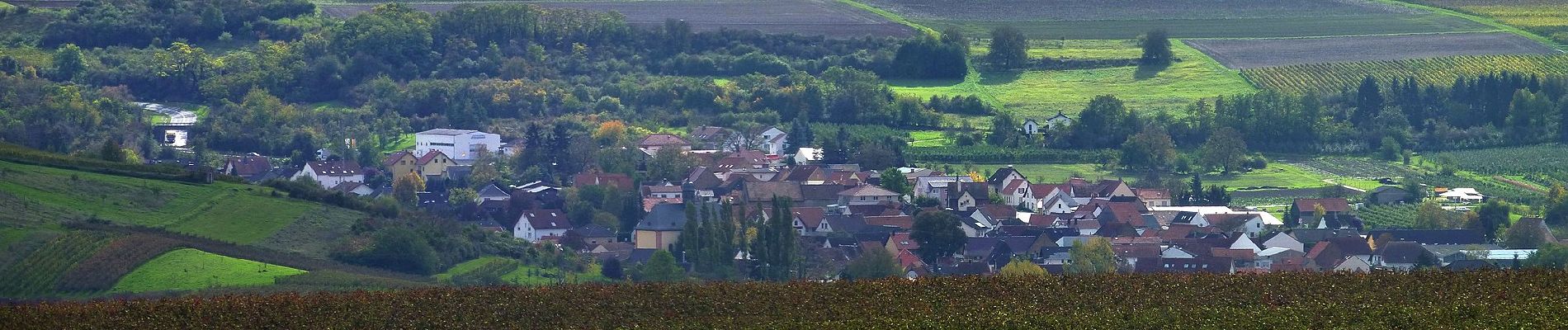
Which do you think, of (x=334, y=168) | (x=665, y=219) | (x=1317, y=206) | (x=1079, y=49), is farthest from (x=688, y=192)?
(x=1079, y=49)

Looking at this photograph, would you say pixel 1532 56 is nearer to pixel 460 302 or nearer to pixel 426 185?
pixel 426 185

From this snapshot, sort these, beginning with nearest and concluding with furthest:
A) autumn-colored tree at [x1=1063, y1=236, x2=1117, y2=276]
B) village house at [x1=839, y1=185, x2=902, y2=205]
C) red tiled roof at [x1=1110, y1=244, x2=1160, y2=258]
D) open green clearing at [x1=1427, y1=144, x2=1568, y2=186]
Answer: autumn-colored tree at [x1=1063, y1=236, x2=1117, y2=276] < red tiled roof at [x1=1110, y1=244, x2=1160, y2=258] < village house at [x1=839, y1=185, x2=902, y2=205] < open green clearing at [x1=1427, y1=144, x2=1568, y2=186]

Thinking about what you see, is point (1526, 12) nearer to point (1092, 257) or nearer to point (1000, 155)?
point (1000, 155)

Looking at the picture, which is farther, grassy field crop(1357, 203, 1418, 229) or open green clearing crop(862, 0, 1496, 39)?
open green clearing crop(862, 0, 1496, 39)

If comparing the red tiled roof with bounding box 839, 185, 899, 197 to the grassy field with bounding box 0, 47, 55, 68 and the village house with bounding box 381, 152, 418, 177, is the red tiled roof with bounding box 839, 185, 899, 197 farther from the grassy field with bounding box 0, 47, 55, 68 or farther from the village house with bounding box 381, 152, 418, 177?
the grassy field with bounding box 0, 47, 55, 68

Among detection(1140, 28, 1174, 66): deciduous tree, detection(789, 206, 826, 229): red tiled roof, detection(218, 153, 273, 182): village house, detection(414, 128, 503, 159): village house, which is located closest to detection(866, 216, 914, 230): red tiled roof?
detection(789, 206, 826, 229): red tiled roof

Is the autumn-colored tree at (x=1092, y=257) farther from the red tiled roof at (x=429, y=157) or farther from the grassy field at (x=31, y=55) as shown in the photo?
the grassy field at (x=31, y=55)

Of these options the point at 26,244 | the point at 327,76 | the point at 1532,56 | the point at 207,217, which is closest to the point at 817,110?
the point at 327,76
